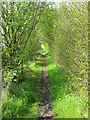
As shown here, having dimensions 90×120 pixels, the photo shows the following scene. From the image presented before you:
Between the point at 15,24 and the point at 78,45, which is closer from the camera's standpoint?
the point at 78,45

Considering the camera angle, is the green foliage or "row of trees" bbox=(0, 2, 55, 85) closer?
the green foliage

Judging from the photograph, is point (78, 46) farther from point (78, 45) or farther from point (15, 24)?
point (15, 24)

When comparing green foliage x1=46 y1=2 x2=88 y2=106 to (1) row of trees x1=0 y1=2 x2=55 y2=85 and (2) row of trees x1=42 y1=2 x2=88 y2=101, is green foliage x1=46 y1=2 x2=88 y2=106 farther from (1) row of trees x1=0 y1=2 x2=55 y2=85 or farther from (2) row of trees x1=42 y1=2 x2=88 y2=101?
(1) row of trees x1=0 y1=2 x2=55 y2=85

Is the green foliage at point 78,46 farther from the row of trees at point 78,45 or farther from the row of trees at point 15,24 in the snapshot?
the row of trees at point 15,24

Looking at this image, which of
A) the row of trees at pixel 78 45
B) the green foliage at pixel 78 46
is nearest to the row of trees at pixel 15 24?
the row of trees at pixel 78 45

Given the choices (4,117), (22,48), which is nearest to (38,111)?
(4,117)

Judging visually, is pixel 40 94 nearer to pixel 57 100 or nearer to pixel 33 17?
pixel 57 100

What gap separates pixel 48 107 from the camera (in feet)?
24.6

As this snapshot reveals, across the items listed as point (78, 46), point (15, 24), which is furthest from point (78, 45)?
point (15, 24)

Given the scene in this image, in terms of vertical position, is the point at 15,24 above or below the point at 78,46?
above

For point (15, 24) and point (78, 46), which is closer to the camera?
point (78, 46)

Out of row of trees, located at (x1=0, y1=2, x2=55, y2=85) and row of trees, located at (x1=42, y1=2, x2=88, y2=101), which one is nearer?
row of trees, located at (x1=42, y1=2, x2=88, y2=101)

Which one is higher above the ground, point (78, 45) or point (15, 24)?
point (15, 24)

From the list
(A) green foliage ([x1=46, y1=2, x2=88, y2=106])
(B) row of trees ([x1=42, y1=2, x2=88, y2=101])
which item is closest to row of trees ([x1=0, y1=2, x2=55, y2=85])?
(B) row of trees ([x1=42, y1=2, x2=88, y2=101])
